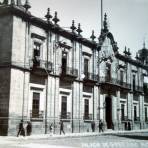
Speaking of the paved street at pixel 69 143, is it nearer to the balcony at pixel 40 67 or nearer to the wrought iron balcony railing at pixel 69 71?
the balcony at pixel 40 67

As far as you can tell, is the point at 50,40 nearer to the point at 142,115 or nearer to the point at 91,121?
the point at 91,121

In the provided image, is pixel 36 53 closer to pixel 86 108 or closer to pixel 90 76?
pixel 90 76

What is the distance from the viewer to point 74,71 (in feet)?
102

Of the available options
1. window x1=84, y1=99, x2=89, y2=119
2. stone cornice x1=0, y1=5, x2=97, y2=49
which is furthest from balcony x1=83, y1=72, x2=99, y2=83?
stone cornice x1=0, y1=5, x2=97, y2=49

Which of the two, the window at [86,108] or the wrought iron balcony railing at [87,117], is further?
the window at [86,108]

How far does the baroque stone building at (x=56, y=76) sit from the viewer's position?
24.8 m

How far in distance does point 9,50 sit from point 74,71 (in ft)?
26.6

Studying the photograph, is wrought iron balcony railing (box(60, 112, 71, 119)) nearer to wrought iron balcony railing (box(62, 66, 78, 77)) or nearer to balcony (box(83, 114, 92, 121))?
balcony (box(83, 114, 92, 121))

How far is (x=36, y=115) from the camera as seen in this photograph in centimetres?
2652

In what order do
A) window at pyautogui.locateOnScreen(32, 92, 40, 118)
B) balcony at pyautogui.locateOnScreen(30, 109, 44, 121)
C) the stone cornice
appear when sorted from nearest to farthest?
the stone cornice, balcony at pyautogui.locateOnScreen(30, 109, 44, 121), window at pyautogui.locateOnScreen(32, 92, 40, 118)

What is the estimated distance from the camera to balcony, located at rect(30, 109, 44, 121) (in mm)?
26000

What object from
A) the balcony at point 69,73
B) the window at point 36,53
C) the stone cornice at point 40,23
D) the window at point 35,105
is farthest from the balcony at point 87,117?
the window at point 36,53

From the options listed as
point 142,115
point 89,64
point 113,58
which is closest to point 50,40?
point 89,64

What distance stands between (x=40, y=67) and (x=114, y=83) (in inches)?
529
